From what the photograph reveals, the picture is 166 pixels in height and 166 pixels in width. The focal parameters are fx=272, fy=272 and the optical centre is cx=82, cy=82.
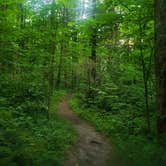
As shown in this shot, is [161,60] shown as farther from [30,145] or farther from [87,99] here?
[87,99]

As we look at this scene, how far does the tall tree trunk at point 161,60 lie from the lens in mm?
8148

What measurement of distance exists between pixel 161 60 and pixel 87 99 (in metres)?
10.2

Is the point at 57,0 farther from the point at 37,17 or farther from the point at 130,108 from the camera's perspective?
the point at 130,108

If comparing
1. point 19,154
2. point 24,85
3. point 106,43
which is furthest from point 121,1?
point 106,43

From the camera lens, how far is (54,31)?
11.4 meters

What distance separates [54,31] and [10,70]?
6295mm

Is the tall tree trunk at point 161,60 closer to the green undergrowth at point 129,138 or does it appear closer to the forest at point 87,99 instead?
the forest at point 87,99

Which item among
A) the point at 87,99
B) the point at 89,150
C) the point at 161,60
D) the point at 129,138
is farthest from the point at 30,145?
the point at 87,99

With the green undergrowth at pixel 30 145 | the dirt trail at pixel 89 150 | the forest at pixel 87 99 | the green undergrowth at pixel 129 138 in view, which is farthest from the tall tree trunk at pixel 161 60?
the green undergrowth at pixel 30 145

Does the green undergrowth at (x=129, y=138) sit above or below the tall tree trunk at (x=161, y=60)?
below

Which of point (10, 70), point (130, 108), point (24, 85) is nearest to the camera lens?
point (130, 108)

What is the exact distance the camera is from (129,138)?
962 centimetres

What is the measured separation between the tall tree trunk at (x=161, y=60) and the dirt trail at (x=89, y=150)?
6.44 ft

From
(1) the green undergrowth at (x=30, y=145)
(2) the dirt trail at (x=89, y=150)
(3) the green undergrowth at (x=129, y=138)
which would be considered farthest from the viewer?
(2) the dirt trail at (x=89, y=150)
